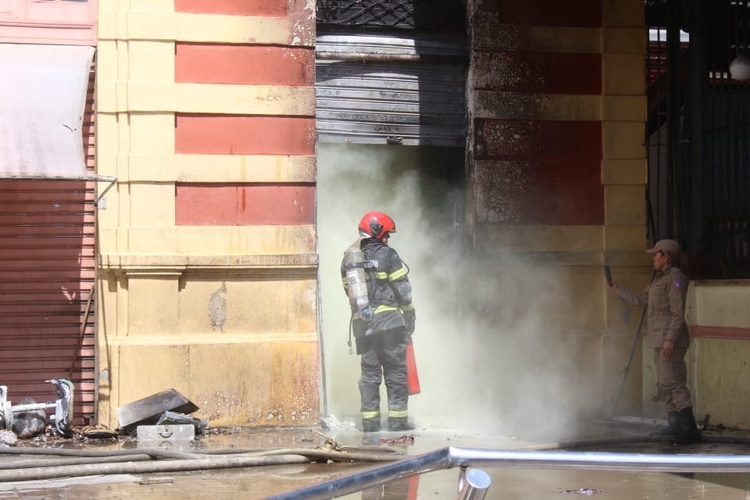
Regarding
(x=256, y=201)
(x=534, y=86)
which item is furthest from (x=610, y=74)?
(x=256, y=201)

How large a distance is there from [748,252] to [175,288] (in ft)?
18.2

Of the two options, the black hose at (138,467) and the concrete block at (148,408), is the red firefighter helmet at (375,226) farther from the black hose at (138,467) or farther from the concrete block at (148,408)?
the black hose at (138,467)

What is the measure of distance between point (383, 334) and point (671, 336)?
8.29ft

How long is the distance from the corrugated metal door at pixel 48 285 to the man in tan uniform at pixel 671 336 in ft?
17.0

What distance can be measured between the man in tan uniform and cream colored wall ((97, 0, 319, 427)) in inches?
124

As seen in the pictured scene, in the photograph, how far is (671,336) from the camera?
29.3ft

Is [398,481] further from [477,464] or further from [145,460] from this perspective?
[477,464]

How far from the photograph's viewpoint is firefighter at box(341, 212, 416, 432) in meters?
9.40

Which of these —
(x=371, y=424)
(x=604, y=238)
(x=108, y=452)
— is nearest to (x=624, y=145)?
(x=604, y=238)

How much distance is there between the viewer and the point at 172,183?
970 cm

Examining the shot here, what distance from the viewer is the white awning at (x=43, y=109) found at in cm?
880

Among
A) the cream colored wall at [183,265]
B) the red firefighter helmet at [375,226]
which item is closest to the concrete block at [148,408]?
the cream colored wall at [183,265]

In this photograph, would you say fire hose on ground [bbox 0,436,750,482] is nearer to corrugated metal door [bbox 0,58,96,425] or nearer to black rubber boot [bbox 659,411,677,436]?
black rubber boot [bbox 659,411,677,436]

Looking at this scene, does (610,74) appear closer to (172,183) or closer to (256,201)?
(256,201)
